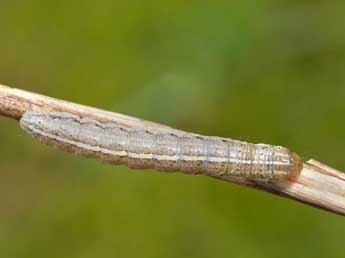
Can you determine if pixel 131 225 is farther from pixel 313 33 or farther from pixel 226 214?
pixel 313 33

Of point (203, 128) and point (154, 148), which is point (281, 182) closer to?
point (154, 148)

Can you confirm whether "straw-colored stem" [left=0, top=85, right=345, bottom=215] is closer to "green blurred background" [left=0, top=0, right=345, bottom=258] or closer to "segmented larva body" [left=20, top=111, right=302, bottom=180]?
"segmented larva body" [left=20, top=111, right=302, bottom=180]

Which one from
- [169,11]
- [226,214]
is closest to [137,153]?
[226,214]

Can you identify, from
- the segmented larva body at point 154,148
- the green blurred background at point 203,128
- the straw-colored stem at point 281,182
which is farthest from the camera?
the green blurred background at point 203,128

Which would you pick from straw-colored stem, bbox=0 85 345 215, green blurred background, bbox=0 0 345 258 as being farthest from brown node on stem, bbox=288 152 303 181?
green blurred background, bbox=0 0 345 258

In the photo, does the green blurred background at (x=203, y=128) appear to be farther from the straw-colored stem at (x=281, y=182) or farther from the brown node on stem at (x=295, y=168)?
the brown node on stem at (x=295, y=168)

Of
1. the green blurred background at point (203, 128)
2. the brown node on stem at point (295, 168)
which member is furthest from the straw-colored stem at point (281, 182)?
the green blurred background at point (203, 128)
